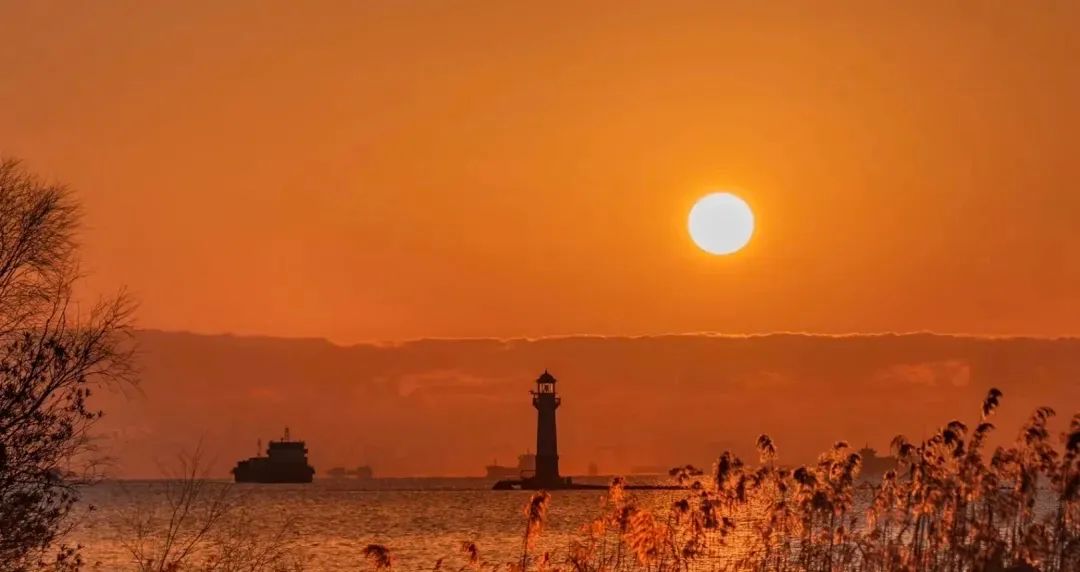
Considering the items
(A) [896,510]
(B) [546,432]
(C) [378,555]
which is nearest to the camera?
(C) [378,555]

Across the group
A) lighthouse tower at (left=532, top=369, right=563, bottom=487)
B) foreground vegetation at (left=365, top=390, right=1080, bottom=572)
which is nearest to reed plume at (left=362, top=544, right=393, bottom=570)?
foreground vegetation at (left=365, top=390, right=1080, bottom=572)

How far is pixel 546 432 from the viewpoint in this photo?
179 meters

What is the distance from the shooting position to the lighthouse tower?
175375 mm

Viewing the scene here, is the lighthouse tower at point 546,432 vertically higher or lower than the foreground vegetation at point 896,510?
higher

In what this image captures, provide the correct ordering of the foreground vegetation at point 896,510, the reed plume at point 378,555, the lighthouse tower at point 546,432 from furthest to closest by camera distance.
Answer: the lighthouse tower at point 546,432 < the foreground vegetation at point 896,510 < the reed plume at point 378,555

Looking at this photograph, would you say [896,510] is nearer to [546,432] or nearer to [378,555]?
[378,555]

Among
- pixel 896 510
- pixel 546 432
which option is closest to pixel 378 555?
pixel 896 510

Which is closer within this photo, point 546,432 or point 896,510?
point 896,510

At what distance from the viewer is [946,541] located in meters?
26.1

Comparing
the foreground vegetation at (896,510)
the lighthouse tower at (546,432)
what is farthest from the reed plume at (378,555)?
the lighthouse tower at (546,432)

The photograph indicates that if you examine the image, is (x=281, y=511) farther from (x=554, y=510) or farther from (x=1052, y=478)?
(x=1052, y=478)

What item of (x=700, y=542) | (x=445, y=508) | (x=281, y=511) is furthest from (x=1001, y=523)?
(x=445, y=508)

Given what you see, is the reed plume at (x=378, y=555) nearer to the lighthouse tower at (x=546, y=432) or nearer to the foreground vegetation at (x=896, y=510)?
the foreground vegetation at (x=896, y=510)

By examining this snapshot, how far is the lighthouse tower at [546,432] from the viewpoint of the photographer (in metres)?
175
